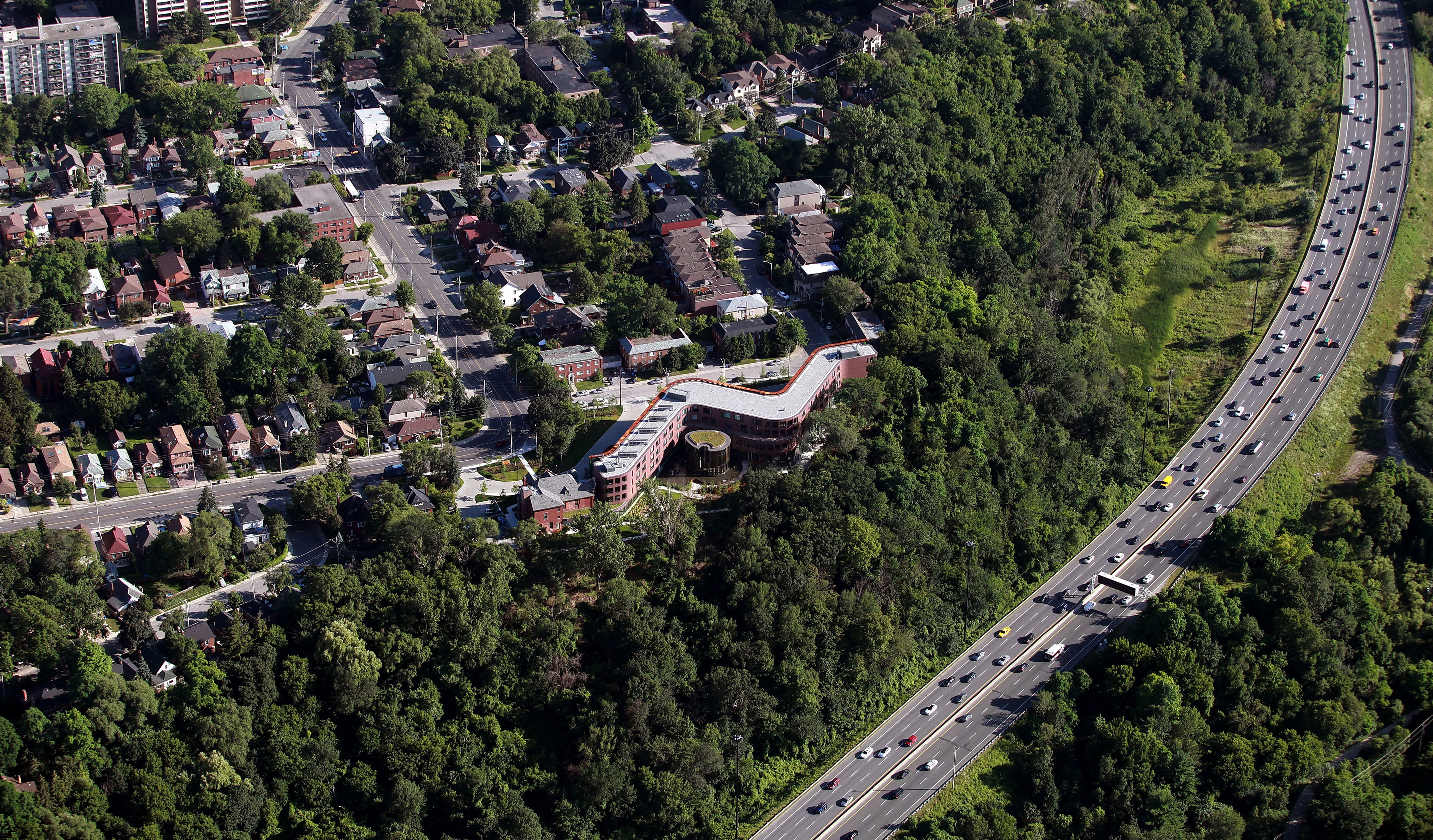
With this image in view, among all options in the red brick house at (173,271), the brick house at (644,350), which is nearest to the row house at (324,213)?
the red brick house at (173,271)

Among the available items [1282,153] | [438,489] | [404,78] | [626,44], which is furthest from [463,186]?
[1282,153]

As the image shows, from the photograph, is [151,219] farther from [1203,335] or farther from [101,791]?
[1203,335]

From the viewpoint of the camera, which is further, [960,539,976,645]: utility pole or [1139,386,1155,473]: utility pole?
[1139,386,1155,473]: utility pole

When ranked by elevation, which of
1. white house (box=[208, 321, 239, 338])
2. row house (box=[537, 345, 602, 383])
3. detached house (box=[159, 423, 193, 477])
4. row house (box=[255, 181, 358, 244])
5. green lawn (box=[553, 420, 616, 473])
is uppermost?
row house (box=[255, 181, 358, 244])

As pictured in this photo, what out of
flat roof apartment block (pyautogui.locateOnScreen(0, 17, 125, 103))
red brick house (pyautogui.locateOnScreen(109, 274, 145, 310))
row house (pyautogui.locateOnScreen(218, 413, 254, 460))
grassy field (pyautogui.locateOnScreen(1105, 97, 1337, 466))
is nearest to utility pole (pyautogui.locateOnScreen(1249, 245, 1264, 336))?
grassy field (pyautogui.locateOnScreen(1105, 97, 1337, 466))

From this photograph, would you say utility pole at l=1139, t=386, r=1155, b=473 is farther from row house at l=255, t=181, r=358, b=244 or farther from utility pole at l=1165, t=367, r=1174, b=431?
row house at l=255, t=181, r=358, b=244
